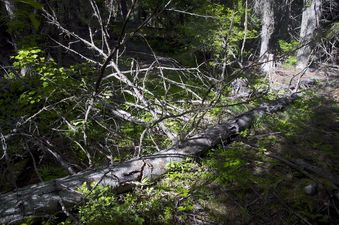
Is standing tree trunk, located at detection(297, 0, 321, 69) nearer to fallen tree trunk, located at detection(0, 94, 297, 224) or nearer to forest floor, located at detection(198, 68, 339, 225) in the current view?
forest floor, located at detection(198, 68, 339, 225)

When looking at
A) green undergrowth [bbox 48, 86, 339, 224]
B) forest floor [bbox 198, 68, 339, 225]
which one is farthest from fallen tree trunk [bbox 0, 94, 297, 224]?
forest floor [bbox 198, 68, 339, 225]

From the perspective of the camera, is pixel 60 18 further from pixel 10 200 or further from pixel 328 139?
pixel 328 139

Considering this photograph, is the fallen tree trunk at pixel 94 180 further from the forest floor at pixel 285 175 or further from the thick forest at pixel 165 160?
the forest floor at pixel 285 175

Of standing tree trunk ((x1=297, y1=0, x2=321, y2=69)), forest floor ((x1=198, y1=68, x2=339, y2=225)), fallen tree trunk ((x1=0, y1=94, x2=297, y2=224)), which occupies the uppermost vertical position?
standing tree trunk ((x1=297, y1=0, x2=321, y2=69))

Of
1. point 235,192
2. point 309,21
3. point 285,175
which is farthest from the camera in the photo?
point 309,21

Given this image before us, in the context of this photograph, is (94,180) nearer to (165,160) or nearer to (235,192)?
(165,160)

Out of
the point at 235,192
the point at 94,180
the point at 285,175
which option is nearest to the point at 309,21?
the point at 285,175

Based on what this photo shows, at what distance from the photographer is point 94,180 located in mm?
3631

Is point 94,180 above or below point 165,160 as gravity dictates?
above

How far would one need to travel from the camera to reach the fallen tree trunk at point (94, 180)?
308cm

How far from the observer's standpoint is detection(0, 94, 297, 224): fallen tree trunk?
3084 mm

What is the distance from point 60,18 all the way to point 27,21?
1661 mm

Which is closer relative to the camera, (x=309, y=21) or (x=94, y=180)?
(x=94, y=180)

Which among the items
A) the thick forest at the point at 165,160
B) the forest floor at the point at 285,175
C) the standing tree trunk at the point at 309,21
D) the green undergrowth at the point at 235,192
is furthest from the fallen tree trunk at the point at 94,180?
the standing tree trunk at the point at 309,21
